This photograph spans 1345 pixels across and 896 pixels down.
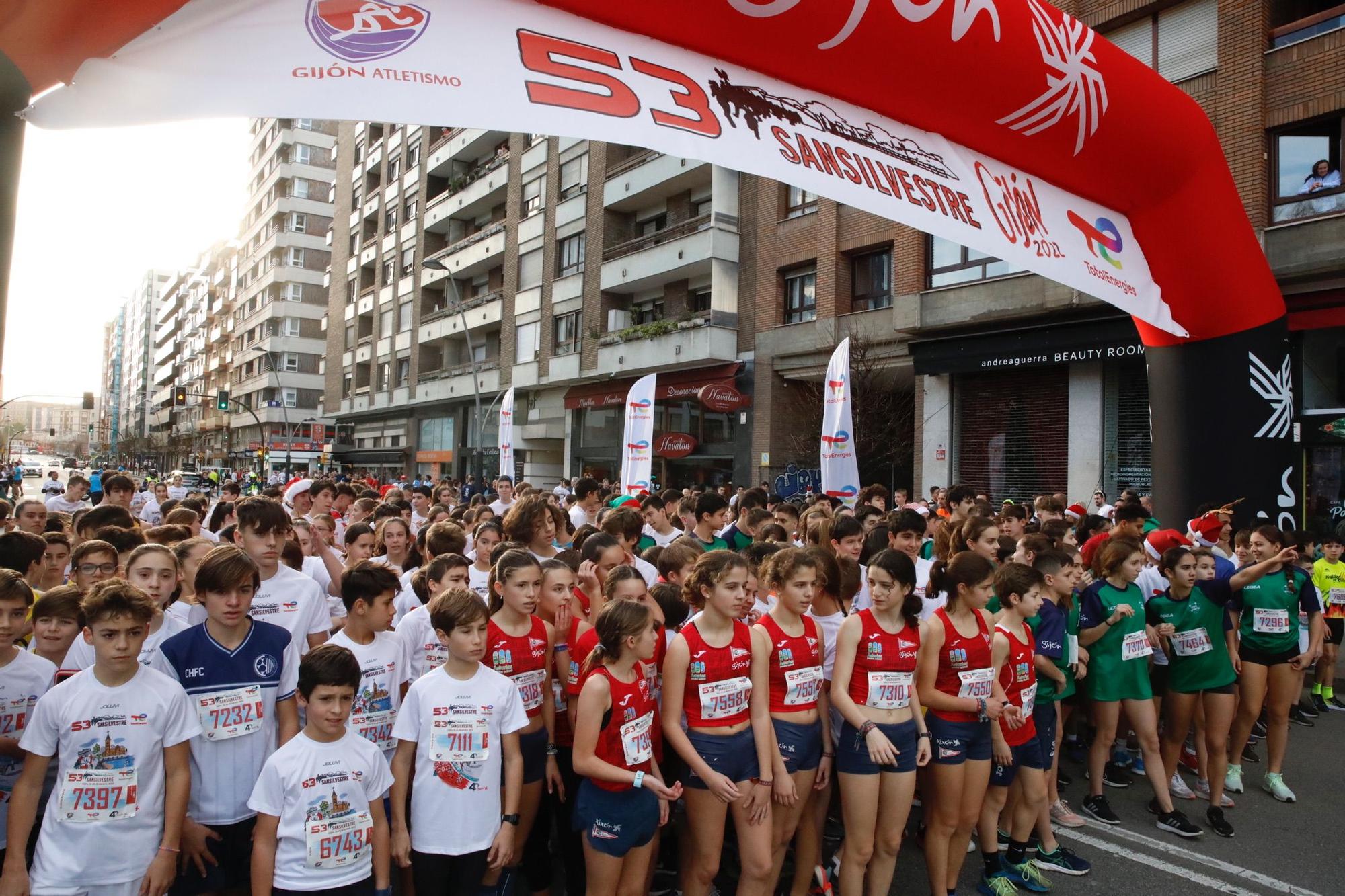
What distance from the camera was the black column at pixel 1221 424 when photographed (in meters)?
8.80

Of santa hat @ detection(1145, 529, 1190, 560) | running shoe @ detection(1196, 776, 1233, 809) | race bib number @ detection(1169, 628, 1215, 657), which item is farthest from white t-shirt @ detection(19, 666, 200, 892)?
santa hat @ detection(1145, 529, 1190, 560)

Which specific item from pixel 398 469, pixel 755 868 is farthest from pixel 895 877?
pixel 398 469

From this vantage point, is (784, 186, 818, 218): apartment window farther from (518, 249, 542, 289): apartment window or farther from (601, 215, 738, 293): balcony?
(518, 249, 542, 289): apartment window

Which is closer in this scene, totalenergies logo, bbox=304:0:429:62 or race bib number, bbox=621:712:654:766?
totalenergies logo, bbox=304:0:429:62

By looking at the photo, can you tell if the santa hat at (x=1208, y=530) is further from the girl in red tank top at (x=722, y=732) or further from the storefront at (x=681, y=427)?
the storefront at (x=681, y=427)

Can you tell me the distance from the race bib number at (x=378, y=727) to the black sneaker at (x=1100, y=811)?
4472 mm

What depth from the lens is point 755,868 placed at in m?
3.64

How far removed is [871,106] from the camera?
5695 mm

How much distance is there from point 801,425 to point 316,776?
1958cm

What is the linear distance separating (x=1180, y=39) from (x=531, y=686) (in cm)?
1698

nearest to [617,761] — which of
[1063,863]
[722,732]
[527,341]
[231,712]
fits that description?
[722,732]

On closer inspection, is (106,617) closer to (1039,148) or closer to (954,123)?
(954,123)

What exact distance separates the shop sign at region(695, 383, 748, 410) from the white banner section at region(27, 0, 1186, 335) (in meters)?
16.1

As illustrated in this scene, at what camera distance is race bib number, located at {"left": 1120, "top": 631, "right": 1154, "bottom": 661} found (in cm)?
536
